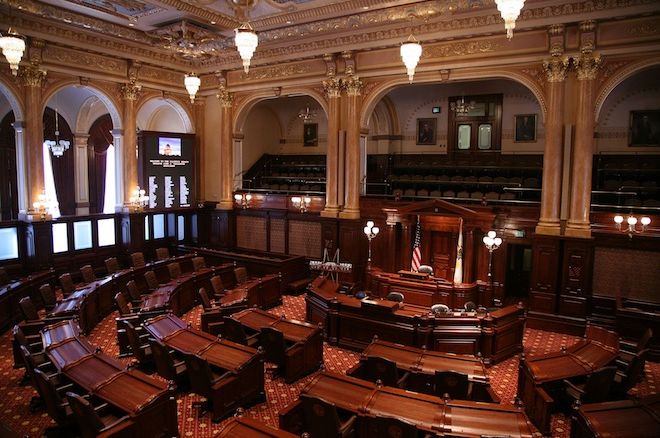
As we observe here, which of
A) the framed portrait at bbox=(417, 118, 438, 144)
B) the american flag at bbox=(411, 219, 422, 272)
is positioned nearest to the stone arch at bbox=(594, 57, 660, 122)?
the american flag at bbox=(411, 219, 422, 272)

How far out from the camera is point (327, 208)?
13.7m

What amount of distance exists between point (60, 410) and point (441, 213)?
28.8 feet

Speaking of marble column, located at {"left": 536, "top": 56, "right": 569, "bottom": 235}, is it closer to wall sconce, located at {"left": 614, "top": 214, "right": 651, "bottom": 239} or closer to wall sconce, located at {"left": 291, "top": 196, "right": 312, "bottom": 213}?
wall sconce, located at {"left": 614, "top": 214, "right": 651, "bottom": 239}

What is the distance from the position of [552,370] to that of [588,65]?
692cm

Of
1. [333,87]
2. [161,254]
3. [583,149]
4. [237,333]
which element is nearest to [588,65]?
[583,149]

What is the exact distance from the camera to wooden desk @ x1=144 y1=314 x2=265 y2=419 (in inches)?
248

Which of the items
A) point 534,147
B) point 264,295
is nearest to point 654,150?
point 534,147

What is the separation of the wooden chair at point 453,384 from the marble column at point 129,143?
11814 millimetres

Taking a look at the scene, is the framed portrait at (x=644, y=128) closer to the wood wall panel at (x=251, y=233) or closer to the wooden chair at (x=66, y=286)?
the wood wall panel at (x=251, y=233)

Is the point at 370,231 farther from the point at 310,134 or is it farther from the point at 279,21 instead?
the point at 310,134

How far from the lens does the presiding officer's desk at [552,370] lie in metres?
5.99

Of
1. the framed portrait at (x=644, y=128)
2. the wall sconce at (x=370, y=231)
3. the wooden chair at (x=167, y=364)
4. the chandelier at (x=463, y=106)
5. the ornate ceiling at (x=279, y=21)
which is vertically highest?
the ornate ceiling at (x=279, y=21)

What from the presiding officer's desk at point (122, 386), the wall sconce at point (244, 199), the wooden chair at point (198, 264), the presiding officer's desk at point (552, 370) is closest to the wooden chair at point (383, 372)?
the presiding officer's desk at point (552, 370)

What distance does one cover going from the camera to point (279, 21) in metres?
11.8
